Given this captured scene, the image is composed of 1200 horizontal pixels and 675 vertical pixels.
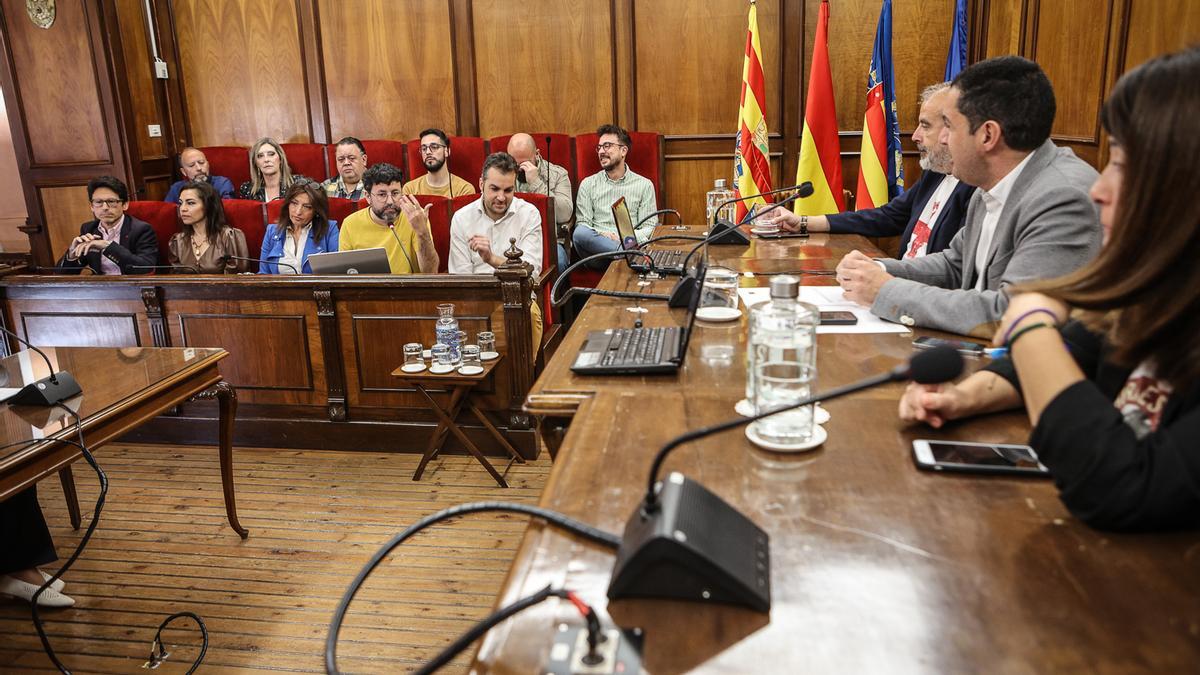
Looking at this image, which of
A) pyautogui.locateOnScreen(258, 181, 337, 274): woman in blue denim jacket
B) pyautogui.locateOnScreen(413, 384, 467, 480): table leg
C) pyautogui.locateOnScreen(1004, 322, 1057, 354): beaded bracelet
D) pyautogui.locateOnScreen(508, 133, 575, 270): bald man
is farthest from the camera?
pyautogui.locateOnScreen(508, 133, 575, 270): bald man

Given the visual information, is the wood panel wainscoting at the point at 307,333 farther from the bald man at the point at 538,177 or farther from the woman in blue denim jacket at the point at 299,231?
the bald man at the point at 538,177

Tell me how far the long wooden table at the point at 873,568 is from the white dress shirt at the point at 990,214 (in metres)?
0.73

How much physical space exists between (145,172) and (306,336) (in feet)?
9.79

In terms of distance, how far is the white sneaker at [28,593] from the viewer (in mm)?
2246

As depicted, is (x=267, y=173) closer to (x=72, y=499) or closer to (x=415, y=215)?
(x=415, y=215)

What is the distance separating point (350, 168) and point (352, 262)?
182 centimetres

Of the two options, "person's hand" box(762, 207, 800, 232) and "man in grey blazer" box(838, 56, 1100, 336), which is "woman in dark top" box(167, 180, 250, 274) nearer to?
"person's hand" box(762, 207, 800, 232)

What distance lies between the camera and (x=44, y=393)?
1.91 meters

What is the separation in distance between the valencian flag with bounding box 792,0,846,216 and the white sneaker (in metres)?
3.62

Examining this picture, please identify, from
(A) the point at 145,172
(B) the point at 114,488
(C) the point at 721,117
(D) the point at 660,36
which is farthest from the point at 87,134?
(C) the point at 721,117

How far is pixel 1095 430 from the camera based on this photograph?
83 cm

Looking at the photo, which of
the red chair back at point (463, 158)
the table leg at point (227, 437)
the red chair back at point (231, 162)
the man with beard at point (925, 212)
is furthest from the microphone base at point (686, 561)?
the red chair back at point (231, 162)

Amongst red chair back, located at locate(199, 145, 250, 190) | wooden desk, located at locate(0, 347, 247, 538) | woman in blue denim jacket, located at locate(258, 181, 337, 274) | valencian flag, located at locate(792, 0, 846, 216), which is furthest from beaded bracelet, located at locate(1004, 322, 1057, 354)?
red chair back, located at locate(199, 145, 250, 190)

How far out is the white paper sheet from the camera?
5.51 ft
